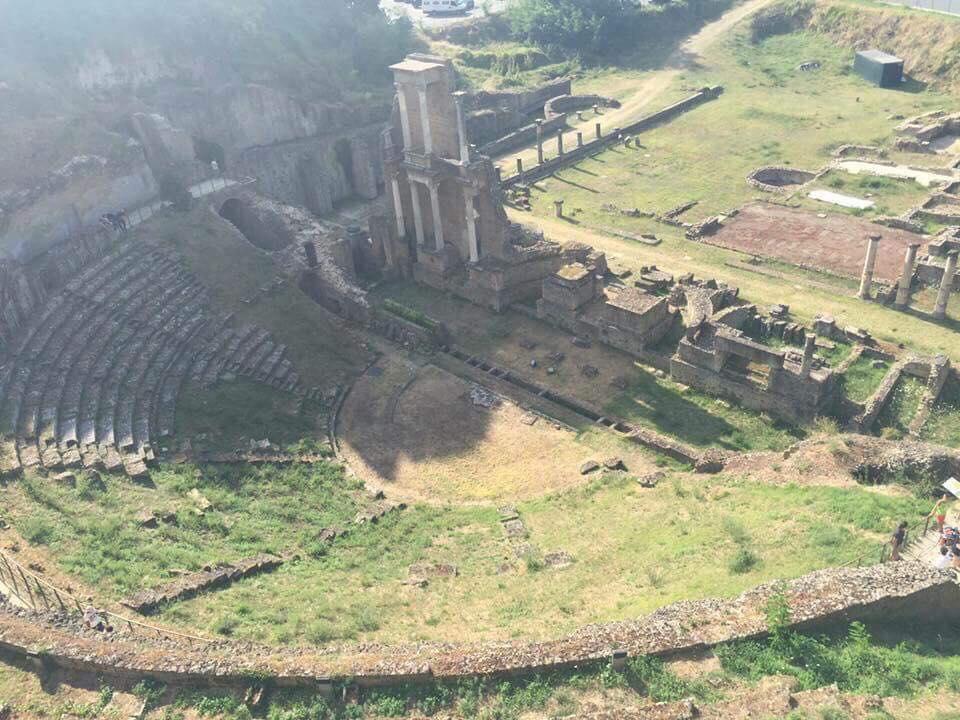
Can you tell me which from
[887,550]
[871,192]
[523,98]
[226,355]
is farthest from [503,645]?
[523,98]

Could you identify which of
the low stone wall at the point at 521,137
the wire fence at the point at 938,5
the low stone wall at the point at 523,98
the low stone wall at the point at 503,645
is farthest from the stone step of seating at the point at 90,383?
the wire fence at the point at 938,5

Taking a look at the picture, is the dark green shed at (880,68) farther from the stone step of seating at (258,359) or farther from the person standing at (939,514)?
the person standing at (939,514)

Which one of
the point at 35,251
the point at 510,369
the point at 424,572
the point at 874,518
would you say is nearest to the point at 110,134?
the point at 35,251

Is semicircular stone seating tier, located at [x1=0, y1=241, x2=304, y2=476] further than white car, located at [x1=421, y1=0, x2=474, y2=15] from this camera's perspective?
No

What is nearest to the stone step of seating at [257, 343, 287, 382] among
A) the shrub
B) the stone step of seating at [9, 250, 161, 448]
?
the stone step of seating at [9, 250, 161, 448]

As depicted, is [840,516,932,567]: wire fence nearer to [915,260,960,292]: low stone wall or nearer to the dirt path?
[915,260,960,292]: low stone wall

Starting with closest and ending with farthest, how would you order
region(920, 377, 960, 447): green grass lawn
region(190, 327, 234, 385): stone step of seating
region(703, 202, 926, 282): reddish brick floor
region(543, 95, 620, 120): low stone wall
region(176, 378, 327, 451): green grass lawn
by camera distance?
region(920, 377, 960, 447): green grass lawn < region(176, 378, 327, 451): green grass lawn < region(190, 327, 234, 385): stone step of seating < region(703, 202, 926, 282): reddish brick floor < region(543, 95, 620, 120): low stone wall

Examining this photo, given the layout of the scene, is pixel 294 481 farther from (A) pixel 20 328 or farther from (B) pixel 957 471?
(B) pixel 957 471

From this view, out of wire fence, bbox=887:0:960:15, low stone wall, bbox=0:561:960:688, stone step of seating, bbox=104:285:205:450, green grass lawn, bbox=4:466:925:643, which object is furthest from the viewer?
wire fence, bbox=887:0:960:15
